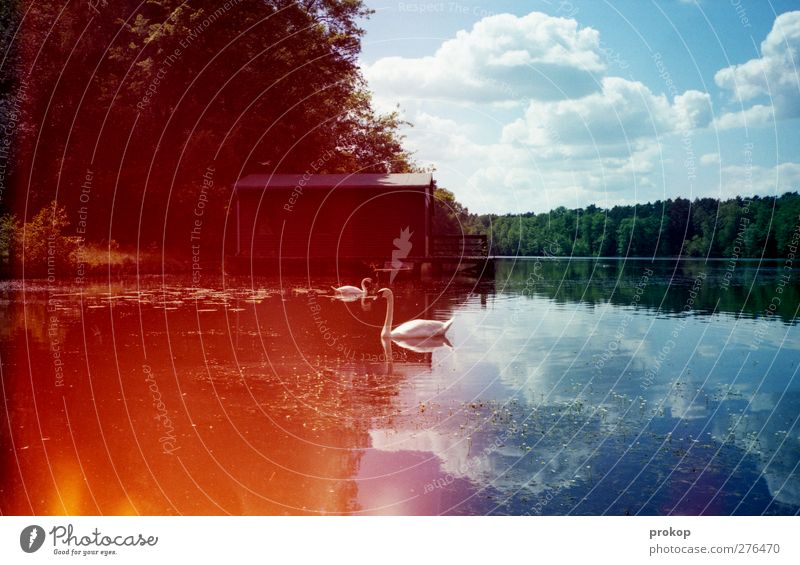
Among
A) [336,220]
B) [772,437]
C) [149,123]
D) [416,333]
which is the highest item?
[149,123]

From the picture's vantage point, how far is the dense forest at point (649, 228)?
6781cm

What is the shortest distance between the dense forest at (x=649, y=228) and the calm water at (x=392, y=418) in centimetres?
4236

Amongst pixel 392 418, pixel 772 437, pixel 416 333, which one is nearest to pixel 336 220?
pixel 416 333

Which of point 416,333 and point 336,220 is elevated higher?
point 336,220

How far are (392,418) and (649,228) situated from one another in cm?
10678

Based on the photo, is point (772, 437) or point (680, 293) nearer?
point (772, 437)

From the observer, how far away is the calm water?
25.5 feet

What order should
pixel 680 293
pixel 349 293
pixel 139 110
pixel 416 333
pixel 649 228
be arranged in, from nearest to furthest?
1. pixel 416 333
2. pixel 349 293
3. pixel 680 293
4. pixel 139 110
5. pixel 649 228

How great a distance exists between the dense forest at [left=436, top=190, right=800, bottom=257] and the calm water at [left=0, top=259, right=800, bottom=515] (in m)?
42.4

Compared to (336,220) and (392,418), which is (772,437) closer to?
(392,418)

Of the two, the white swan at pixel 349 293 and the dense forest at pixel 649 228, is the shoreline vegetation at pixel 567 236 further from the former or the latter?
the white swan at pixel 349 293

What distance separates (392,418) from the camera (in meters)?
10.4

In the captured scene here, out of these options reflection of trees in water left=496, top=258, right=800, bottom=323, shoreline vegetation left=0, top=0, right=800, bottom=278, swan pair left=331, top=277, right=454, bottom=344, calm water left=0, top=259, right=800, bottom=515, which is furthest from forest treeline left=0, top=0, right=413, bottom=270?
swan pair left=331, top=277, right=454, bottom=344

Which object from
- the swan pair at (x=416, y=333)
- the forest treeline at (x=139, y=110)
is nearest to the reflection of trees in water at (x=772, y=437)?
the swan pair at (x=416, y=333)
